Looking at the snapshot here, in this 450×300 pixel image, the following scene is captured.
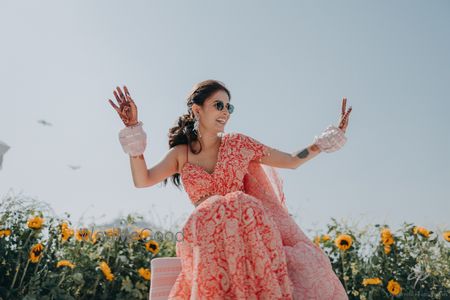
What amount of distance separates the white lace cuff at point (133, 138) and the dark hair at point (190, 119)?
40 centimetres

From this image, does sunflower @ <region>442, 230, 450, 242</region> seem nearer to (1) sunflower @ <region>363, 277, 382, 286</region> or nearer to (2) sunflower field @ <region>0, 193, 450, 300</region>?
(2) sunflower field @ <region>0, 193, 450, 300</region>

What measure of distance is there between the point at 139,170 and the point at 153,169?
129 millimetres

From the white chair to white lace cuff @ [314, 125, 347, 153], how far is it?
111cm

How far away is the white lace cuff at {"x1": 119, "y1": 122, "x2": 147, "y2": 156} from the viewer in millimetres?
2719

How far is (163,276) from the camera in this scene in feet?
8.16

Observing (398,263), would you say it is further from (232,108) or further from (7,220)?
(7,220)

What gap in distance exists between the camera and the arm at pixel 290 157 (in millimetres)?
2994

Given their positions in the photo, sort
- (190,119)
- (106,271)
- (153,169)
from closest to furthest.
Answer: (153,169), (190,119), (106,271)

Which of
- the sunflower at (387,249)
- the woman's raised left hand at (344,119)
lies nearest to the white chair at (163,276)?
the woman's raised left hand at (344,119)

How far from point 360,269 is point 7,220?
287 cm

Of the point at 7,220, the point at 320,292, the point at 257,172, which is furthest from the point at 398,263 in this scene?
the point at 7,220

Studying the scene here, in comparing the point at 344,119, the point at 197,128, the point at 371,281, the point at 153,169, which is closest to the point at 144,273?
the point at 153,169

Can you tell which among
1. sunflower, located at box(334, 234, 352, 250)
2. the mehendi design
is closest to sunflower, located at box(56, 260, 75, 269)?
the mehendi design

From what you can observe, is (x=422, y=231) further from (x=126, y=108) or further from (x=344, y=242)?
(x=126, y=108)
